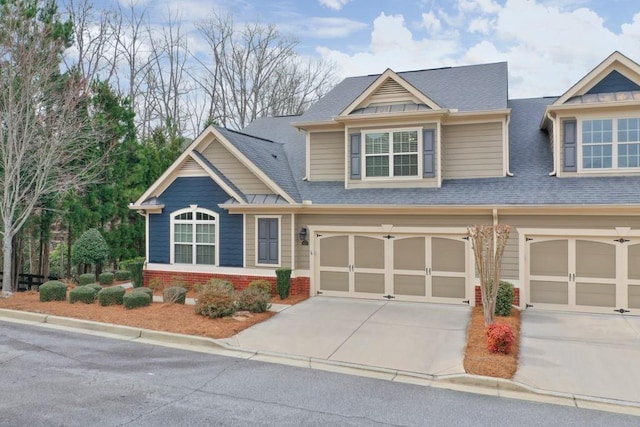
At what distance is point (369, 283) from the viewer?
13.7 m

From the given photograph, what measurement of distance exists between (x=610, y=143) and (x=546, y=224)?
3153 millimetres

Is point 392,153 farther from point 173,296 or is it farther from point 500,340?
point 173,296

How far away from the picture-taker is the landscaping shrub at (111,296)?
40.1ft

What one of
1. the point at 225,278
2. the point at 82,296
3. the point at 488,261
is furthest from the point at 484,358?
the point at 82,296

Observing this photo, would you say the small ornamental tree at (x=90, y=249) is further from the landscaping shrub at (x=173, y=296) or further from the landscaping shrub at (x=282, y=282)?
the landscaping shrub at (x=282, y=282)

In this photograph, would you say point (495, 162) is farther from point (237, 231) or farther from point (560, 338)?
point (237, 231)

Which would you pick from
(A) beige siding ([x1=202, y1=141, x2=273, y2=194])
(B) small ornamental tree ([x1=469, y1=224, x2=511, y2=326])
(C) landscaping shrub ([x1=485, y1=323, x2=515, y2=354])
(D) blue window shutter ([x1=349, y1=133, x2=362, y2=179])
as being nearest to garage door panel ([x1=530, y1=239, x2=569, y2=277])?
(B) small ornamental tree ([x1=469, y1=224, x2=511, y2=326])

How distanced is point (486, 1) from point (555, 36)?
5.41 metres

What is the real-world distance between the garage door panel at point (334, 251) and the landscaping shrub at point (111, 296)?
5.81 meters

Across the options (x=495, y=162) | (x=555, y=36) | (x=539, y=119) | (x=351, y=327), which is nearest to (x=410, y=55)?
(x=555, y=36)

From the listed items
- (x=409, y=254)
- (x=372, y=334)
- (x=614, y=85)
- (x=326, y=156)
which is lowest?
(x=372, y=334)

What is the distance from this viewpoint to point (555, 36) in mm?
21547

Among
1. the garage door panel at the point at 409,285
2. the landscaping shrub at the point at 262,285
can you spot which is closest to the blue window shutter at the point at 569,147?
the garage door panel at the point at 409,285

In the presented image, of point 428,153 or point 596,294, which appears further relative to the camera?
point 428,153
